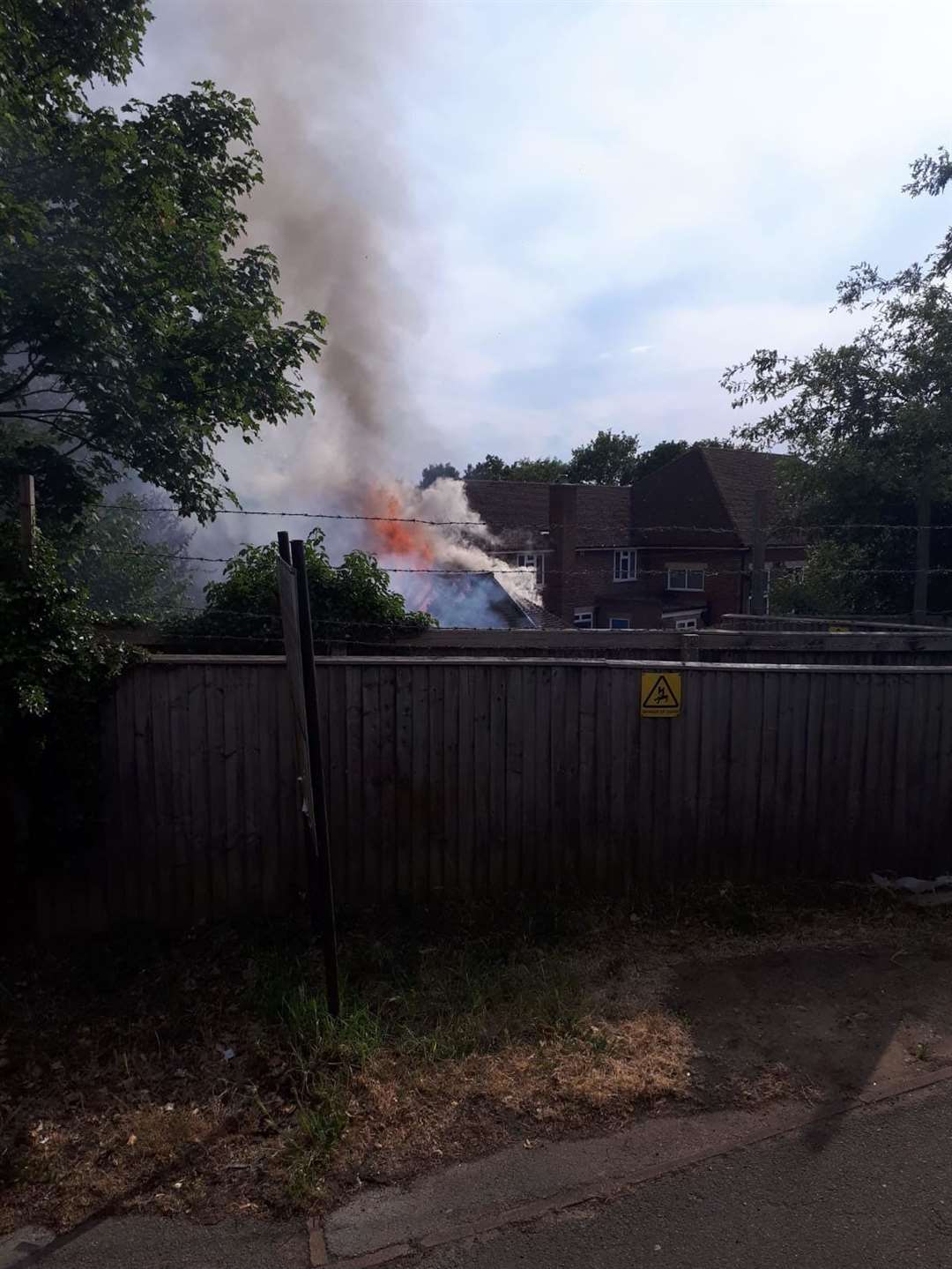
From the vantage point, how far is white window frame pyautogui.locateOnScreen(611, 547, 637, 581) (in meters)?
33.3

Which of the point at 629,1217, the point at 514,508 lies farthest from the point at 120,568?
the point at 514,508

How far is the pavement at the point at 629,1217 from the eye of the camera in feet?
10.3

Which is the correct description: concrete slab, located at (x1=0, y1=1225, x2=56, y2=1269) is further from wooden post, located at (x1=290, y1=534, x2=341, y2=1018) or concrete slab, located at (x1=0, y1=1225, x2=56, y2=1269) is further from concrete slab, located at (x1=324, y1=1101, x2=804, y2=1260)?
wooden post, located at (x1=290, y1=534, x2=341, y2=1018)

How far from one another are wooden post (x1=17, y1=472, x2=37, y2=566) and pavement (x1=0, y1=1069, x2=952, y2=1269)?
3.63 metres

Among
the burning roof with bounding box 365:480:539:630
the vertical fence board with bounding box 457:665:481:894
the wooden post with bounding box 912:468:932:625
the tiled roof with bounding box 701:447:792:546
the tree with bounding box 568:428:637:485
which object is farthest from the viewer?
the tree with bounding box 568:428:637:485

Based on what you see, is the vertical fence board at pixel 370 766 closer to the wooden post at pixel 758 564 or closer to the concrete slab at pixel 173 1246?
the concrete slab at pixel 173 1246

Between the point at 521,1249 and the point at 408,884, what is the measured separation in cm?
291

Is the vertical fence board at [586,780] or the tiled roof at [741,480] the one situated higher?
the tiled roof at [741,480]

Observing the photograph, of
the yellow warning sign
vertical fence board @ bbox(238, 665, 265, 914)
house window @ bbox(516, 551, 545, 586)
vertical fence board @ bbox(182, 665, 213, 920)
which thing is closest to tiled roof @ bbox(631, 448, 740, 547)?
house window @ bbox(516, 551, 545, 586)

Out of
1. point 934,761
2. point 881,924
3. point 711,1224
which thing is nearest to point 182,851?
point 711,1224

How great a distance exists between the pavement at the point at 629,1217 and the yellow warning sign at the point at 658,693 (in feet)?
9.08

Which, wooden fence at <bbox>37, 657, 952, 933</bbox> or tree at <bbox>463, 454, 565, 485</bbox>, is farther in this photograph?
A: tree at <bbox>463, 454, 565, 485</bbox>

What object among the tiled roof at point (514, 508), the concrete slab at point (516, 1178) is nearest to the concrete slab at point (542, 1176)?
the concrete slab at point (516, 1178)

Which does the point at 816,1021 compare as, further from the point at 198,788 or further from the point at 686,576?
the point at 686,576
